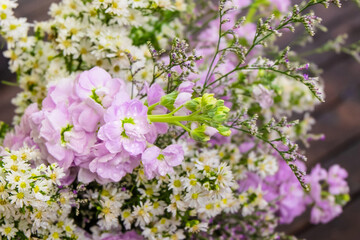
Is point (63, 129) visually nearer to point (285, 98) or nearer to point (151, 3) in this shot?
point (151, 3)

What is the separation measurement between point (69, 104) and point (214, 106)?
15 cm

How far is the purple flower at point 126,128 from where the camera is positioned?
0.41m

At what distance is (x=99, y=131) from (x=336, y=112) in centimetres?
65

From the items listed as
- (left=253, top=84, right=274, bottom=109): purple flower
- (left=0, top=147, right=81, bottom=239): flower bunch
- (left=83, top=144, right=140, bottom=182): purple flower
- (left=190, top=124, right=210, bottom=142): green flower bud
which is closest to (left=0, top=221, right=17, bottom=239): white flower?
(left=0, top=147, right=81, bottom=239): flower bunch

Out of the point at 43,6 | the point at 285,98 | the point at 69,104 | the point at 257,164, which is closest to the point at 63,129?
the point at 69,104

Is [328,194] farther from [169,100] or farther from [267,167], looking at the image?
[169,100]

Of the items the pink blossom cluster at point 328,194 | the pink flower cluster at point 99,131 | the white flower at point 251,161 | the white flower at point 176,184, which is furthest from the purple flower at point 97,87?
the pink blossom cluster at point 328,194

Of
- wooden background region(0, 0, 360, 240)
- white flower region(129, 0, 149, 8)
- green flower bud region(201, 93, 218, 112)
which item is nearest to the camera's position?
green flower bud region(201, 93, 218, 112)

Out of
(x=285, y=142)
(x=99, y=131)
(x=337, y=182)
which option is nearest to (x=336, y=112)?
(x=337, y=182)

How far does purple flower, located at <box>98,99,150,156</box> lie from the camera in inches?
16.0

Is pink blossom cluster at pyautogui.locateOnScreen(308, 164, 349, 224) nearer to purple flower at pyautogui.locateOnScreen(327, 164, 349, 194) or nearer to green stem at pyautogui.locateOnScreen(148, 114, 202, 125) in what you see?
purple flower at pyautogui.locateOnScreen(327, 164, 349, 194)

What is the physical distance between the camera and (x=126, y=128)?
0.40 meters

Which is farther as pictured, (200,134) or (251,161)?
(251,161)

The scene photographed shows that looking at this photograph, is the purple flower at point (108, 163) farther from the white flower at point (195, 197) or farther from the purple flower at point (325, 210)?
the purple flower at point (325, 210)
